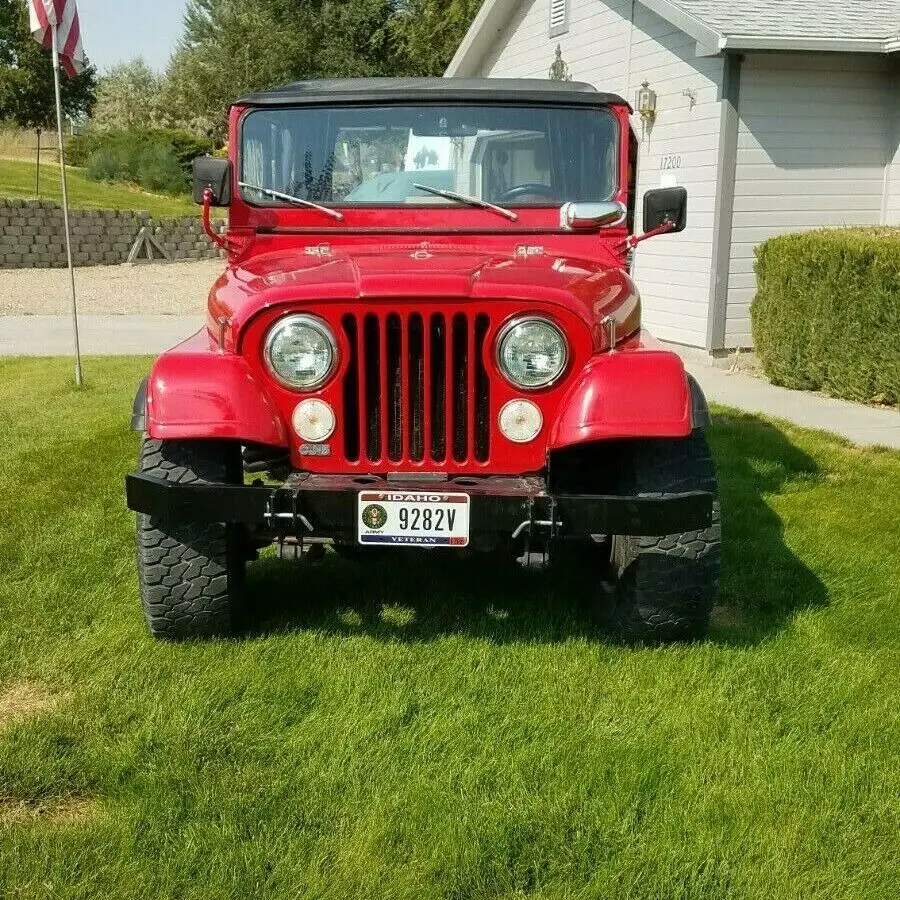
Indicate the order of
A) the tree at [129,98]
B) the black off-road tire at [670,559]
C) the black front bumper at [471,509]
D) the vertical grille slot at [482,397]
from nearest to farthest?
1. the black front bumper at [471,509]
2. the vertical grille slot at [482,397]
3. the black off-road tire at [670,559]
4. the tree at [129,98]

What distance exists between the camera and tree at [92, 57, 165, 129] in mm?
46531

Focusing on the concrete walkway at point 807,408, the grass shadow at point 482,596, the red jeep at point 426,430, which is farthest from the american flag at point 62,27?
the concrete walkway at point 807,408

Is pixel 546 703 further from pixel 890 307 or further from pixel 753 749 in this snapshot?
pixel 890 307

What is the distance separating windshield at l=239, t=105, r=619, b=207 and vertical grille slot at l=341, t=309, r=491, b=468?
1.13 meters

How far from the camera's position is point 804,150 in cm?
1020

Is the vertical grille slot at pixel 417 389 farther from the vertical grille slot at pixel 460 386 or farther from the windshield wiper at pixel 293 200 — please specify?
the windshield wiper at pixel 293 200

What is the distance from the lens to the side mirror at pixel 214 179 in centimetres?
423

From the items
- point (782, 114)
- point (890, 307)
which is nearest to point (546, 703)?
point (890, 307)

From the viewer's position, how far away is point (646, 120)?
1120 centimetres

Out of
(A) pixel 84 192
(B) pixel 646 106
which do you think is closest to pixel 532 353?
(B) pixel 646 106

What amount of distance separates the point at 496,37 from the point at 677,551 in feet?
42.8

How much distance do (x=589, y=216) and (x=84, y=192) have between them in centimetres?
2742

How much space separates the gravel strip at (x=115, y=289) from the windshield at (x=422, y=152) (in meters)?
11.1

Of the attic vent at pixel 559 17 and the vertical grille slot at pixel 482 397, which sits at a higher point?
the attic vent at pixel 559 17
